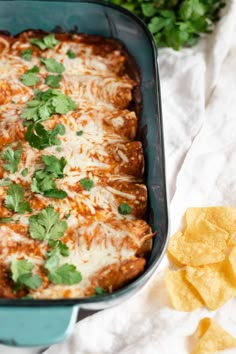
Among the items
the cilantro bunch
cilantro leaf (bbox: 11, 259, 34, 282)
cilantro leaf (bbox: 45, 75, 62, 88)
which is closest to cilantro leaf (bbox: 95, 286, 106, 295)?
cilantro leaf (bbox: 11, 259, 34, 282)

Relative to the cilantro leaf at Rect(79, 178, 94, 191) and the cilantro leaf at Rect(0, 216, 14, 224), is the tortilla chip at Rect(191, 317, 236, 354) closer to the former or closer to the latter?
the cilantro leaf at Rect(79, 178, 94, 191)

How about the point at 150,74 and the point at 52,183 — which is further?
the point at 150,74

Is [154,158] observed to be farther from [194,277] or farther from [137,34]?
[137,34]

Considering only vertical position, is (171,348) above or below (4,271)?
below

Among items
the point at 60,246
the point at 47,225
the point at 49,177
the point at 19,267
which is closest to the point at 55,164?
the point at 49,177

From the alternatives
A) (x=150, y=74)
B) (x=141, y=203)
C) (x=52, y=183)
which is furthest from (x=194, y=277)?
(x=150, y=74)

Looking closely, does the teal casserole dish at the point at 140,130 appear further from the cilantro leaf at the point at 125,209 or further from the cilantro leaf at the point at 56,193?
the cilantro leaf at the point at 56,193
